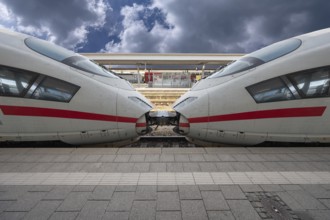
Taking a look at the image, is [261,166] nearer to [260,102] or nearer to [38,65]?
[260,102]

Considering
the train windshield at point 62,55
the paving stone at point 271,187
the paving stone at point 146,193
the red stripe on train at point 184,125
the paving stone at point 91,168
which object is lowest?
the paving stone at point 146,193

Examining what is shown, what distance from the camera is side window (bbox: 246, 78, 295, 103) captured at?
432 centimetres

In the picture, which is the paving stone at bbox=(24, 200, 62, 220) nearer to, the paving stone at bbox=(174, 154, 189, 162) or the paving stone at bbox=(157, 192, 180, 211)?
the paving stone at bbox=(157, 192, 180, 211)

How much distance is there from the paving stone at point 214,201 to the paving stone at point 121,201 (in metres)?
0.97

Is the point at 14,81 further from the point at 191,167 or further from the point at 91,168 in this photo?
the point at 191,167

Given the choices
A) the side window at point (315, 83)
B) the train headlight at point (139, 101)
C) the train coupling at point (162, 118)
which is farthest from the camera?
the train coupling at point (162, 118)

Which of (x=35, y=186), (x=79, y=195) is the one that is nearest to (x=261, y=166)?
(x=79, y=195)

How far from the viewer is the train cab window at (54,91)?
4.41 metres

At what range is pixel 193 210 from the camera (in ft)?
7.82

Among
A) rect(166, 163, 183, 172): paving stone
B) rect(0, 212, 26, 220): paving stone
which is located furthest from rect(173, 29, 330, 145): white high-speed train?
rect(0, 212, 26, 220): paving stone

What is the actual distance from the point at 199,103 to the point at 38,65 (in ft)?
12.4

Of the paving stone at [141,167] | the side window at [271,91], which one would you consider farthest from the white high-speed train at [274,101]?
the paving stone at [141,167]

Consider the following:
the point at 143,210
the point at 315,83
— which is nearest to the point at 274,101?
the point at 315,83

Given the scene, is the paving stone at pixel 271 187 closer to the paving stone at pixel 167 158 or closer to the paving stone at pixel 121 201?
the paving stone at pixel 167 158
